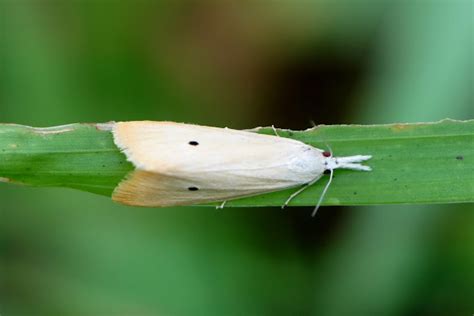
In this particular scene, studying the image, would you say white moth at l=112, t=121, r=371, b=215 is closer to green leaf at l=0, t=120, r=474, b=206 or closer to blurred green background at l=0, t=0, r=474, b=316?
green leaf at l=0, t=120, r=474, b=206

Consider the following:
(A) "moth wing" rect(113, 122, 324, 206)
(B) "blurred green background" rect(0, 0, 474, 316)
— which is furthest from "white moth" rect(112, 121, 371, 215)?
(B) "blurred green background" rect(0, 0, 474, 316)

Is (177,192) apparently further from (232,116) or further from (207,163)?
(232,116)

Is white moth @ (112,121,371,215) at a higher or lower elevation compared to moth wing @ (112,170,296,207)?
Result: higher

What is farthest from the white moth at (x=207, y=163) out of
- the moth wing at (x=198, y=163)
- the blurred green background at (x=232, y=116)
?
the blurred green background at (x=232, y=116)

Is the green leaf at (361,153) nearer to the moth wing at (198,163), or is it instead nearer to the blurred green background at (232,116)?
the moth wing at (198,163)

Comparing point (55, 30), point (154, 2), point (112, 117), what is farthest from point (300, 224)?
point (55, 30)

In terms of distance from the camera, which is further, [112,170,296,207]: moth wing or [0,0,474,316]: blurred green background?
[0,0,474,316]: blurred green background
